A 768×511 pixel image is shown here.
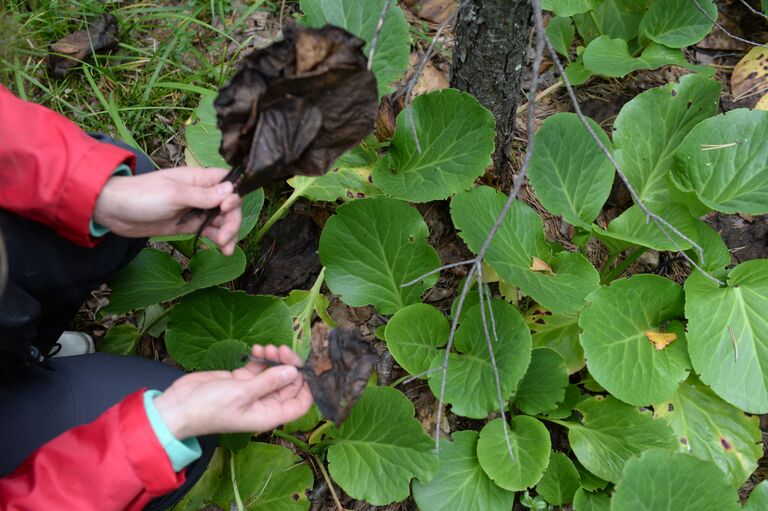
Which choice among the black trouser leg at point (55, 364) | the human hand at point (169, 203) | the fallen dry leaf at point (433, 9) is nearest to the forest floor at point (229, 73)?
the fallen dry leaf at point (433, 9)

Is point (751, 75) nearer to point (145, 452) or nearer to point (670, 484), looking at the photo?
point (670, 484)

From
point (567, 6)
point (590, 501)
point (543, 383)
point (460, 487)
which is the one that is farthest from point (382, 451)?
point (567, 6)

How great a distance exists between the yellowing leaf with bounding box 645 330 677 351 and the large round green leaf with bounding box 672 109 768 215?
0.43 meters

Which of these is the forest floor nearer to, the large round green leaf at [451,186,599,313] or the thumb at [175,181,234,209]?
the large round green leaf at [451,186,599,313]

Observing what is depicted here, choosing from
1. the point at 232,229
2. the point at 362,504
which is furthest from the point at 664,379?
the point at 232,229

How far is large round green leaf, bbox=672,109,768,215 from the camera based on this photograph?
196 cm

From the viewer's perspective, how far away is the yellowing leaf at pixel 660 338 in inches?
75.9

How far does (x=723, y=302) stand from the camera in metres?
1.91

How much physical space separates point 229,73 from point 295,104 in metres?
1.36

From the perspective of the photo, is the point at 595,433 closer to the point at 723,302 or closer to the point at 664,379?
the point at 664,379

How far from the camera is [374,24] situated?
200 cm

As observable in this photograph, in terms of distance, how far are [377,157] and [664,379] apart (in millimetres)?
1163

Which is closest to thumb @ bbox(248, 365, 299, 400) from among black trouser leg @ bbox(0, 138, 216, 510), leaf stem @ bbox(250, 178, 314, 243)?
black trouser leg @ bbox(0, 138, 216, 510)

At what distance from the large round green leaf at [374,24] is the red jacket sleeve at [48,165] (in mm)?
867
